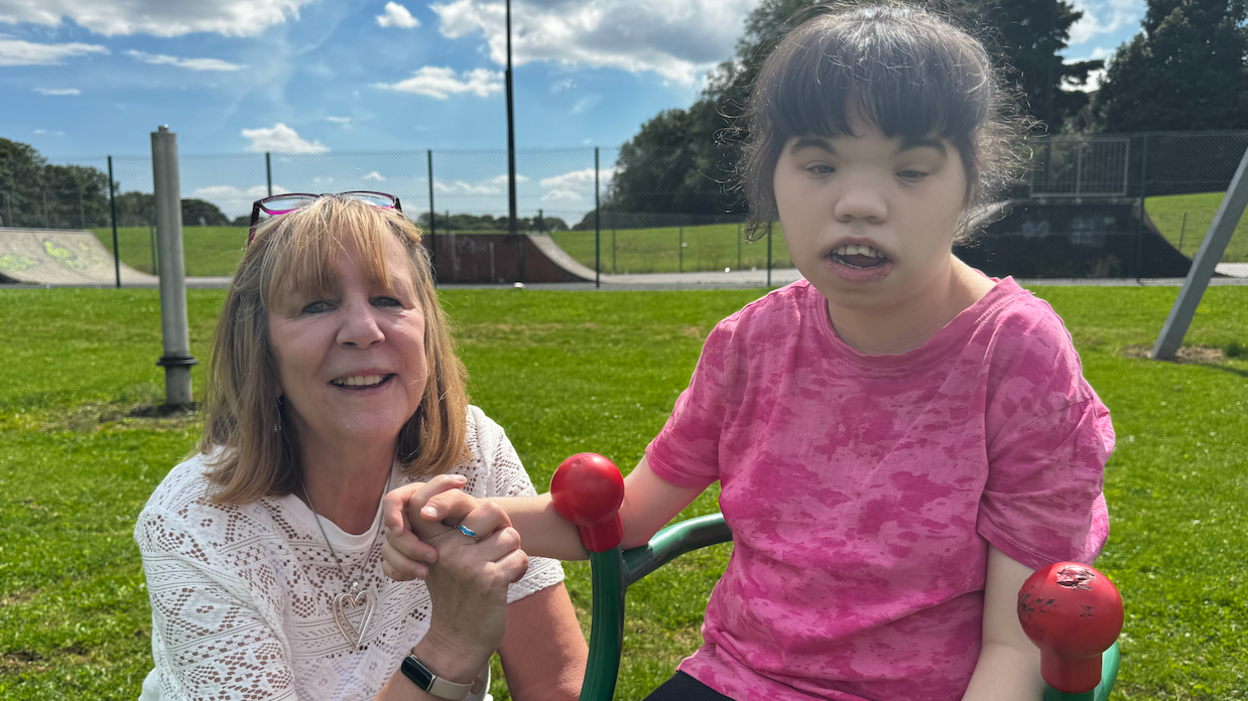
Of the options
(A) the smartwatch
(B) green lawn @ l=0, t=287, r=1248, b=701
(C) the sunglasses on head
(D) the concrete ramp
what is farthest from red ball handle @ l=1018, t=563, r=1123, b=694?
(D) the concrete ramp

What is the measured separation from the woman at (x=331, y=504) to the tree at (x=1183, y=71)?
3583 centimetres

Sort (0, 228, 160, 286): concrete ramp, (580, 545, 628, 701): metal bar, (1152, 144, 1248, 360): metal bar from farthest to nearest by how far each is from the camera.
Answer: (0, 228, 160, 286): concrete ramp → (1152, 144, 1248, 360): metal bar → (580, 545, 628, 701): metal bar

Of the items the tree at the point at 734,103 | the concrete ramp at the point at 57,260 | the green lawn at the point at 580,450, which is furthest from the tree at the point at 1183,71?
the concrete ramp at the point at 57,260

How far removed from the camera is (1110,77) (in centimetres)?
3403

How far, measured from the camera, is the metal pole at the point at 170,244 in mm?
5461

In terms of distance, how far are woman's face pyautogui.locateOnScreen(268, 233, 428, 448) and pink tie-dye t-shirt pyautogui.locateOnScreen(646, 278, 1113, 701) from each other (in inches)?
24.9

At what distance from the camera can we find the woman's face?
59.0 inches

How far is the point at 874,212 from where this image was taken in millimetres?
1104

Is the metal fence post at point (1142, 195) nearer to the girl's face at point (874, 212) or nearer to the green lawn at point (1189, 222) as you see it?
the green lawn at point (1189, 222)

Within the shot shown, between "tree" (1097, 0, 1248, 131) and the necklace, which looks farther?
"tree" (1097, 0, 1248, 131)

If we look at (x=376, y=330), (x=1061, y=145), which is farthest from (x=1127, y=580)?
(x=1061, y=145)

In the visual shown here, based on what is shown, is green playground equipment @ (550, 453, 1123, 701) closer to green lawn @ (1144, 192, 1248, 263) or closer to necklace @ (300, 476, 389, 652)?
necklace @ (300, 476, 389, 652)

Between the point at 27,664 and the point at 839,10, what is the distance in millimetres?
3206

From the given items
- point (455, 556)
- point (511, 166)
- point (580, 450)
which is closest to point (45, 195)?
point (511, 166)
